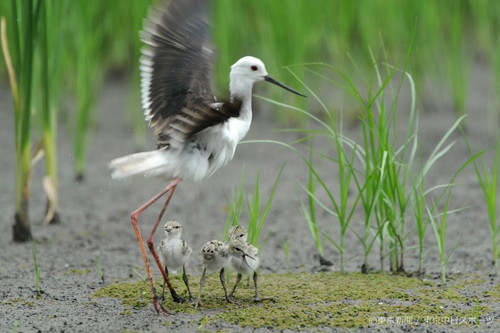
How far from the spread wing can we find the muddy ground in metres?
0.79

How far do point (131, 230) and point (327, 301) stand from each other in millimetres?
2414

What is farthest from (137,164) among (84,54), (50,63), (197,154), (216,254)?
(84,54)

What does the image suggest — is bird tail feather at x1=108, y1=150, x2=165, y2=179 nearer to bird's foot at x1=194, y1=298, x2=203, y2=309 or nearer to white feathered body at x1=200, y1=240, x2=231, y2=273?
white feathered body at x1=200, y1=240, x2=231, y2=273

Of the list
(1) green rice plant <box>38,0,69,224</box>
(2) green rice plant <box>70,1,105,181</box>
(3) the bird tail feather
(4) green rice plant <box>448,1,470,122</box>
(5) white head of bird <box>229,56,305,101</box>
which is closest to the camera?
(3) the bird tail feather

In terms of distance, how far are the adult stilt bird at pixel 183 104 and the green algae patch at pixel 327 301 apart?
28cm

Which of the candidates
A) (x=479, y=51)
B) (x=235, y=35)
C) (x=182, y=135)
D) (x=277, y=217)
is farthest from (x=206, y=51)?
(x=479, y=51)

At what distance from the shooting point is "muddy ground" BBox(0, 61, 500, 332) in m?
3.95

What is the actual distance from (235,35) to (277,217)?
9.06ft

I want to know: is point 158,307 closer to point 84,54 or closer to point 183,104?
point 183,104

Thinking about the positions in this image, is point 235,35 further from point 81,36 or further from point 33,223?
point 33,223

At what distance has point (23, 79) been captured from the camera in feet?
16.9

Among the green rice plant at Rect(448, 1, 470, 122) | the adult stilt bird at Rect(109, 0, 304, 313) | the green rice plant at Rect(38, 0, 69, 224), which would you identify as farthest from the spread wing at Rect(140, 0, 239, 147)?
the green rice plant at Rect(448, 1, 470, 122)

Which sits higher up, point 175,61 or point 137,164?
point 175,61

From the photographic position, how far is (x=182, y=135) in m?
3.78
